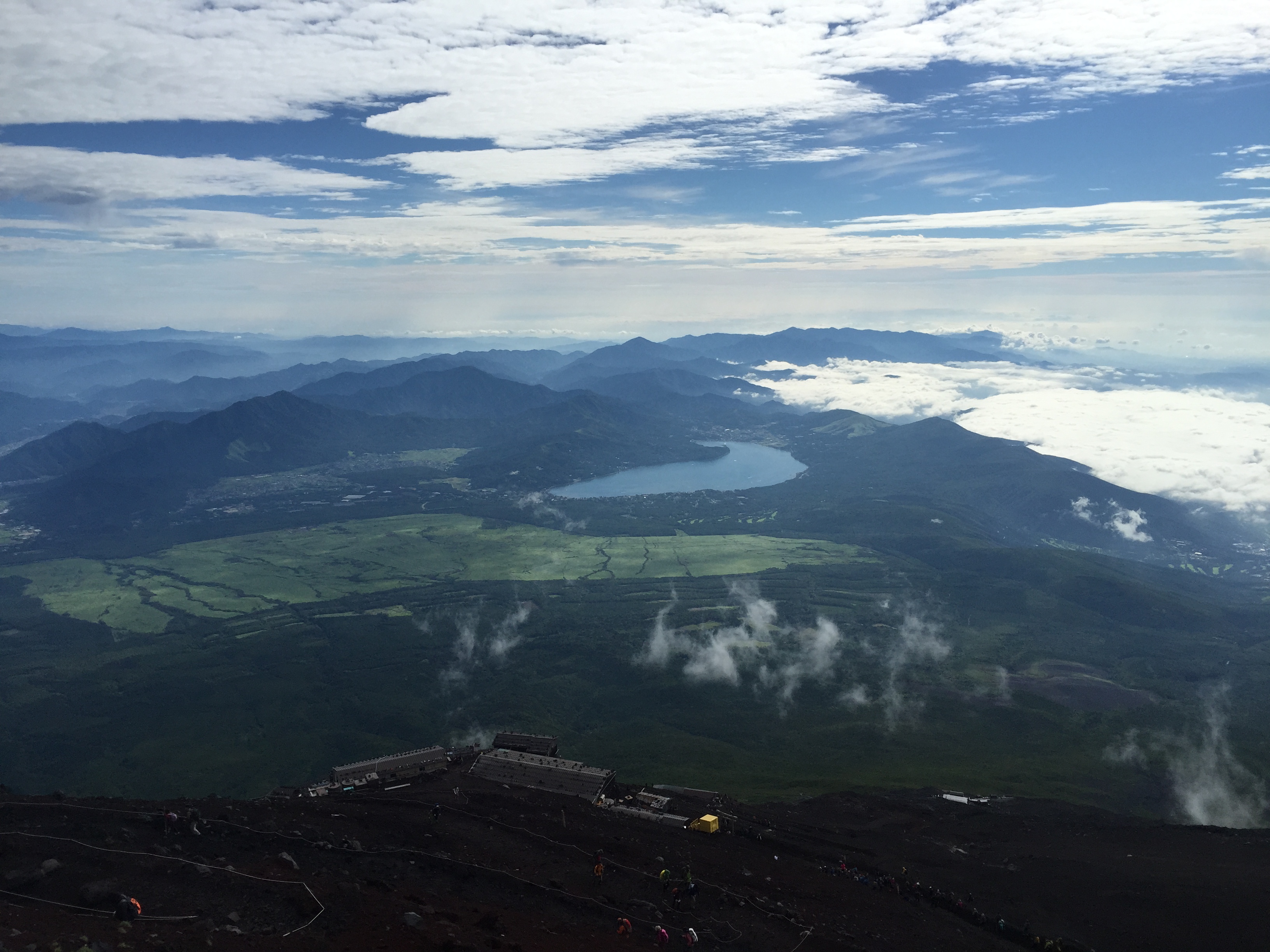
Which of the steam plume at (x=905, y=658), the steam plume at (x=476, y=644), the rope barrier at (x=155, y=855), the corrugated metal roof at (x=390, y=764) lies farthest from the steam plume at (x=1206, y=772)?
the steam plume at (x=476, y=644)

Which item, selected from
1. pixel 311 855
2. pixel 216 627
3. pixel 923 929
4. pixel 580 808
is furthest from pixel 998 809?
pixel 216 627

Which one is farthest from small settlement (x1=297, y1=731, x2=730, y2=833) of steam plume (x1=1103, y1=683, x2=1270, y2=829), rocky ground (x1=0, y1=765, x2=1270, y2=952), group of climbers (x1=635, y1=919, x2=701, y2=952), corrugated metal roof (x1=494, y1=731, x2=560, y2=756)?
steam plume (x1=1103, y1=683, x2=1270, y2=829)

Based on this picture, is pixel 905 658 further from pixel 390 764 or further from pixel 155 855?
pixel 155 855

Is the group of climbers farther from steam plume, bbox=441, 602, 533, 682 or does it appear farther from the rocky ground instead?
steam plume, bbox=441, 602, 533, 682

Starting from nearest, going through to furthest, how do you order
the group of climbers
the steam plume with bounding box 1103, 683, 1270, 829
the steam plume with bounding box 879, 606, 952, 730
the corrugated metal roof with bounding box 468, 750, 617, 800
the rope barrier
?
the rope barrier → the group of climbers → the corrugated metal roof with bounding box 468, 750, 617, 800 → the steam plume with bounding box 1103, 683, 1270, 829 → the steam plume with bounding box 879, 606, 952, 730

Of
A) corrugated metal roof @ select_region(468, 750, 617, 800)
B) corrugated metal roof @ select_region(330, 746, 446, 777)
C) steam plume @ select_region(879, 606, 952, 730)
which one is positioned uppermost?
A: corrugated metal roof @ select_region(468, 750, 617, 800)

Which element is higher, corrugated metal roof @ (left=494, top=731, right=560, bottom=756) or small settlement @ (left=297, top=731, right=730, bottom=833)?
small settlement @ (left=297, top=731, right=730, bottom=833)

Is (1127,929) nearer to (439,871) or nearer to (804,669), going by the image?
(439,871)

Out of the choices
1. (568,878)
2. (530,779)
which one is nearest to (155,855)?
(568,878)
